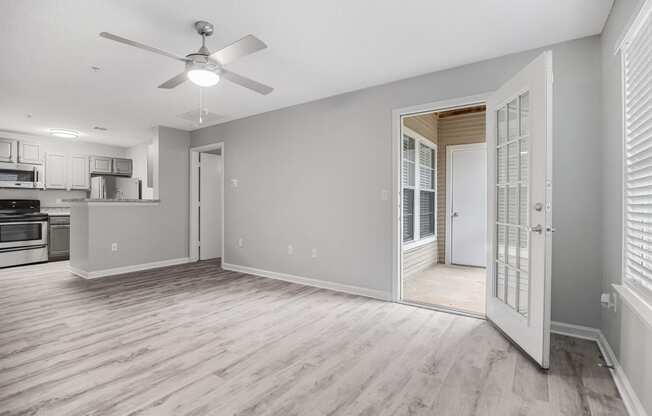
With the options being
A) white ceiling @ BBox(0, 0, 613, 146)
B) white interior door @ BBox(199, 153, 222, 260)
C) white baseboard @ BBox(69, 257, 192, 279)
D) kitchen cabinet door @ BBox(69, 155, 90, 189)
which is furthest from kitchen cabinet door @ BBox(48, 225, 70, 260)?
white ceiling @ BBox(0, 0, 613, 146)

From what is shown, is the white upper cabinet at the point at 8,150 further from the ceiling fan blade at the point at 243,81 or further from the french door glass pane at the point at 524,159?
the french door glass pane at the point at 524,159

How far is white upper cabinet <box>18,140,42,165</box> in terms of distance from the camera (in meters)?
5.82

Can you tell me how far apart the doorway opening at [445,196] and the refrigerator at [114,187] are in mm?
5536

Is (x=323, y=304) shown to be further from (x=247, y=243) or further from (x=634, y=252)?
(x=634, y=252)

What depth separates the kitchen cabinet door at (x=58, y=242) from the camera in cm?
590

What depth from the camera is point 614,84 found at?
6.95 ft

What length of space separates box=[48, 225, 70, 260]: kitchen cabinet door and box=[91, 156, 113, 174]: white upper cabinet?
139 cm

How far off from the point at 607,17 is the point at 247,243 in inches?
183

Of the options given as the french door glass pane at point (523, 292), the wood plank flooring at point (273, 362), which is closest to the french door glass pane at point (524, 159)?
the french door glass pane at point (523, 292)

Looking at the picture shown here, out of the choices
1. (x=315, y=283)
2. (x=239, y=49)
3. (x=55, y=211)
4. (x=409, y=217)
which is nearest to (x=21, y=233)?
(x=55, y=211)

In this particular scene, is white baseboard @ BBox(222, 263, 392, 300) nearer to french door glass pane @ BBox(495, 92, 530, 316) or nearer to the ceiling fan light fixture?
french door glass pane @ BBox(495, 92, 530, 316)

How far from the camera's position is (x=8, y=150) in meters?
Answer: 5.66

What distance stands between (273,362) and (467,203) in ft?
14.3

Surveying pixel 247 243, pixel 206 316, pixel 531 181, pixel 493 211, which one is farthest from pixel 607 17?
pixel 247 243
